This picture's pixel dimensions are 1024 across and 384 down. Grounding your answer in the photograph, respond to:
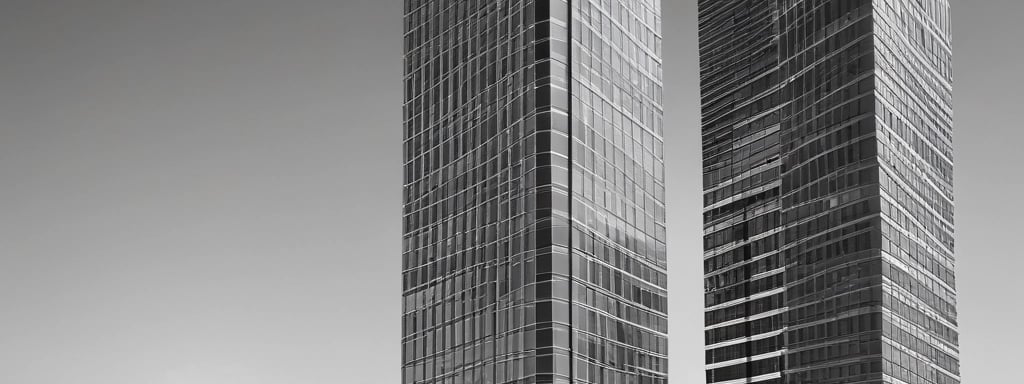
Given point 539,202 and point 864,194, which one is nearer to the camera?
point 539,202

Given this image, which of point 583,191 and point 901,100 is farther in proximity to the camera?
point 901,100

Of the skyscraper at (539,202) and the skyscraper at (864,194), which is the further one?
the skyscraper at (864,194)

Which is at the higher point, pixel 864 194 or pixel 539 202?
pixel 864 194

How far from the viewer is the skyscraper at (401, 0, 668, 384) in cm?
11550

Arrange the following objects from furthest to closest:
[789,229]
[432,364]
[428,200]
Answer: [789,229] < [428,200] < [432,364]

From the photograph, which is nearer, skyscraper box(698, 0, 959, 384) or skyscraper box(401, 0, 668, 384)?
skyscraper box(401, 0, 668, 384)

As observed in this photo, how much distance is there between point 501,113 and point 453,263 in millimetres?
15629

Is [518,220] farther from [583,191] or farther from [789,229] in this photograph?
[789,229]

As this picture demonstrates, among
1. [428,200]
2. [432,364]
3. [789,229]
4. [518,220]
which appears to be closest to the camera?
[518,220]

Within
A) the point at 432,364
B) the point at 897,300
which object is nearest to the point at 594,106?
the point at 432,364

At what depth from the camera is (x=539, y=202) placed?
384 ft

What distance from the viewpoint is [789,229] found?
17600 cm

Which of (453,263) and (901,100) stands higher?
(901,100)

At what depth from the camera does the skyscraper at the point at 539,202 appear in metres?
116
